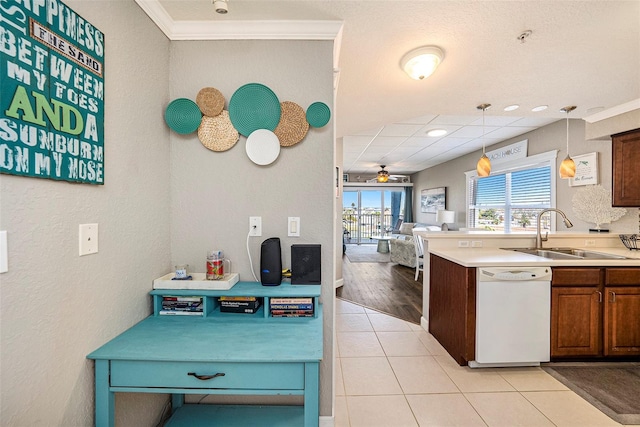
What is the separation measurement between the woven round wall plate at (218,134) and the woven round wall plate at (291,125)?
257 millimetres

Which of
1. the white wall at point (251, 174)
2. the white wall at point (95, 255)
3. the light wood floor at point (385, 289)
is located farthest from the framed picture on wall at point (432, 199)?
the white wall at point (95, 255)

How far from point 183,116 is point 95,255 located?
86cm

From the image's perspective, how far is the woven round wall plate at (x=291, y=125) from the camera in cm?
158

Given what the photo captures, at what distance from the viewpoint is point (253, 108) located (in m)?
1.58

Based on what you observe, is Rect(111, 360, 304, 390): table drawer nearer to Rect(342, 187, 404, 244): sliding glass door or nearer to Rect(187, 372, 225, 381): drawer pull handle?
Rect(187, 372, 225, 381): drawer pull handle

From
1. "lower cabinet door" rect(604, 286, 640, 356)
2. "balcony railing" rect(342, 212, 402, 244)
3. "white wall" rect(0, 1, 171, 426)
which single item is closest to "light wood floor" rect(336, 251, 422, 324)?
"lower cabinet door" rect(604, 286, 640, 356)

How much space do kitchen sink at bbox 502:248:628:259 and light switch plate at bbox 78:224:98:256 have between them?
338 cm

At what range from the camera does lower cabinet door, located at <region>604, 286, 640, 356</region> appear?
2260mm

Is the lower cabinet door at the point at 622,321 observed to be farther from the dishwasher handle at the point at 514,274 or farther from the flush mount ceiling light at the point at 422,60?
the flush mount ceiling light at the point at 422,60

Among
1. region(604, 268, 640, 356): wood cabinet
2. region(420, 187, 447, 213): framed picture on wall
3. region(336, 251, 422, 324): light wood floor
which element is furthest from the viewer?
region(420, 187, 447, 213): framed picture on wall

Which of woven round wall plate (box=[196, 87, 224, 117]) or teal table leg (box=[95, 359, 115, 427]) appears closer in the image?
teal table leg (box=[95, 359, 115, 427])

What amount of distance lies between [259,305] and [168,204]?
2.62ft

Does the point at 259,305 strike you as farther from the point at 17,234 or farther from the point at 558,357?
the point at 558,357

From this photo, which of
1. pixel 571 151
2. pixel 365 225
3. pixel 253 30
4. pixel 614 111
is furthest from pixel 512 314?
pixel 365 225
